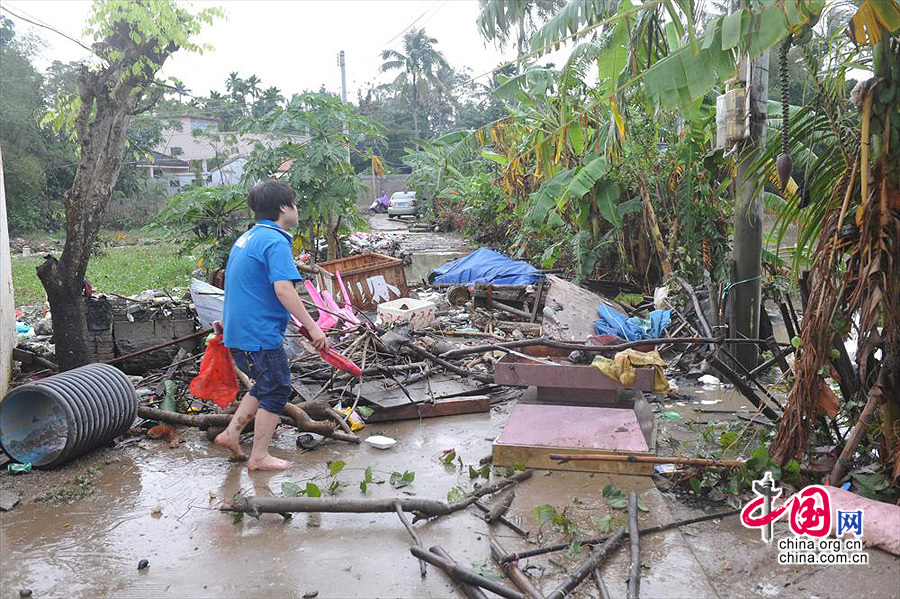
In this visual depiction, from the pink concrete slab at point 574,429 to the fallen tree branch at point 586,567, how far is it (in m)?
1.01

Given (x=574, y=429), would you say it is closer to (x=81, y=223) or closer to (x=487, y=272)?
(x=81, y=223)

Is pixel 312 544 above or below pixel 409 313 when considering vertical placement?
below

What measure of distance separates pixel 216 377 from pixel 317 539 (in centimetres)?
201

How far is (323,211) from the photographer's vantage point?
11.4 meters

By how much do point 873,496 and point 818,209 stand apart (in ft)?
5.76

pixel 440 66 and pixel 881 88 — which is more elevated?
pixel 440 66

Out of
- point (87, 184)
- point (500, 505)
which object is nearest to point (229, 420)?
point (500, 505)

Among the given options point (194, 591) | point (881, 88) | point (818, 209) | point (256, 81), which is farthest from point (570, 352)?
point (256, 81)

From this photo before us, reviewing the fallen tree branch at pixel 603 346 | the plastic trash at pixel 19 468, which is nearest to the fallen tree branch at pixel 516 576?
the fallen tree branch at pixel 603 346

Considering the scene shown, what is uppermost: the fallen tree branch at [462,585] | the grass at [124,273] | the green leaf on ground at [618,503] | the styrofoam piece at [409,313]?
the grass at [124,273]

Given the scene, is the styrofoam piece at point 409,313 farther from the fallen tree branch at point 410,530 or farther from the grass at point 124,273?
the grass at point 124,273

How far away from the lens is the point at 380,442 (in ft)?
17.0

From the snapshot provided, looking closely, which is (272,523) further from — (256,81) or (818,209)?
(256,81)

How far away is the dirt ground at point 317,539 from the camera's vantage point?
129 inches
